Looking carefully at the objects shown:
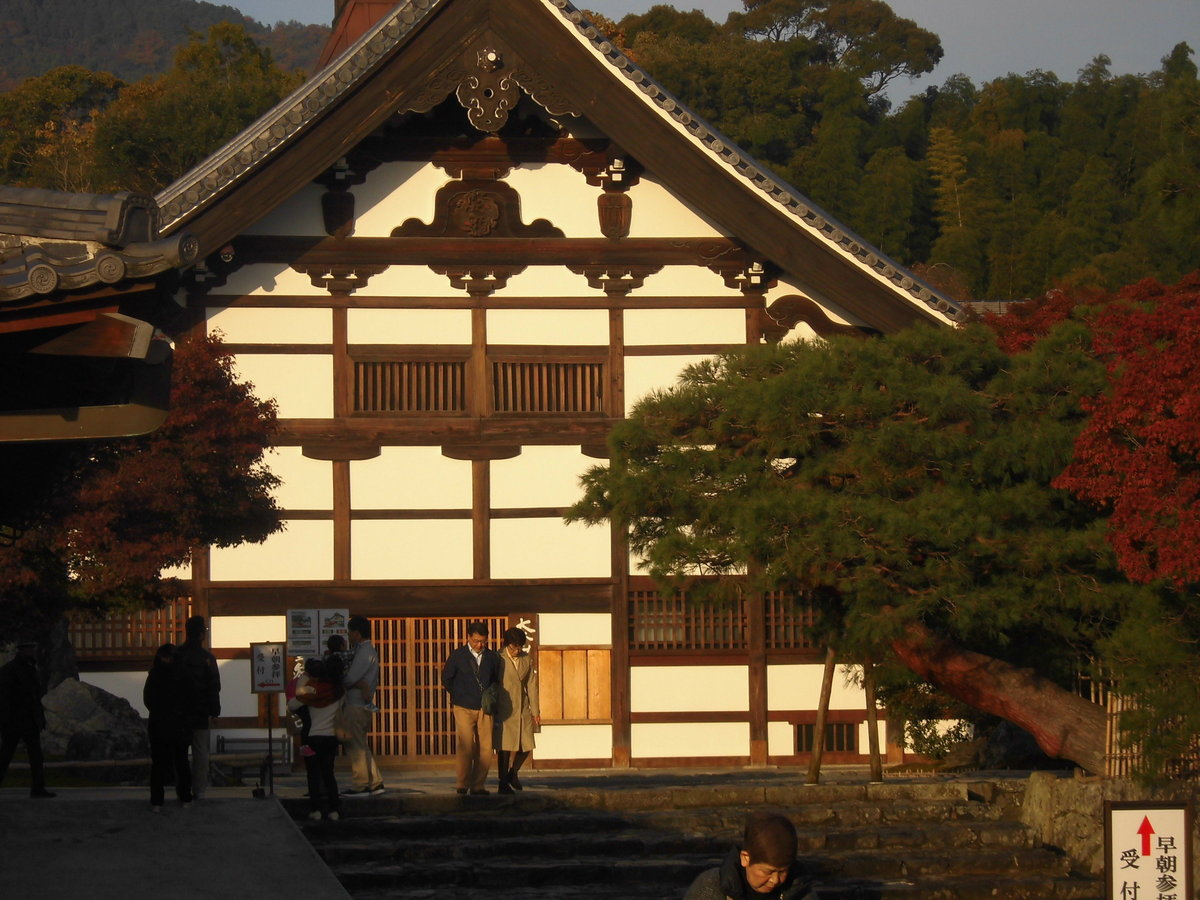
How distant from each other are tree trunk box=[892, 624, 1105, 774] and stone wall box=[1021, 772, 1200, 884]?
0.72 ft

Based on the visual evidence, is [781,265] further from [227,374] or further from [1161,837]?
[1161,837]

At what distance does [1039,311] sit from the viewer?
16.2 meters

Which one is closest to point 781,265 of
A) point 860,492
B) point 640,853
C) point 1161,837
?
point 860,492

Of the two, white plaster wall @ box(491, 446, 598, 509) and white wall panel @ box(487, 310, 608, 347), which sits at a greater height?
white wall panel @ box(487, 310, 608, 347)

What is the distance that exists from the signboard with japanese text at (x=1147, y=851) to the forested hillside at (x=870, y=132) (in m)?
33.4

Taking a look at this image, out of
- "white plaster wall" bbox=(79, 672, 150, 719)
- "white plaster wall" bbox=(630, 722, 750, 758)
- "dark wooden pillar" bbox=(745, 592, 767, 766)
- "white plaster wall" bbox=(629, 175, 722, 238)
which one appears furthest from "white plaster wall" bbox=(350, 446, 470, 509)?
"dark wooden pillar" bbox=(745, 592, 767, 766)

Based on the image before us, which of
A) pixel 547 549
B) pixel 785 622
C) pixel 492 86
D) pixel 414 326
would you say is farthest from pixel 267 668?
pixel 492 86

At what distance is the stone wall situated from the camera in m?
14.6

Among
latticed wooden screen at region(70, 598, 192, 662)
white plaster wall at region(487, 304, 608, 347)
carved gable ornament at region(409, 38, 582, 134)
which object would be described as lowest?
latticed wooden screen at region(70, 598, 192, 662)

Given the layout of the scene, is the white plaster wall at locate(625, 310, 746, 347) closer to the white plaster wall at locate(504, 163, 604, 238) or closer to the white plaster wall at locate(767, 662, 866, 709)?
the white plaster wall at locate(504, 163, 604, 238)

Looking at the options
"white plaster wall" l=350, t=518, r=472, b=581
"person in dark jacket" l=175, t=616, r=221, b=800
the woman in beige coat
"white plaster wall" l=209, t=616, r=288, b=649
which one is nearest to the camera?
"person in dark jacket" l=175, t=616, r=221, b=800

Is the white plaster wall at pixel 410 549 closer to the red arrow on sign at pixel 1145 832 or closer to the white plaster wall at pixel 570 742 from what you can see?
the white plaster wall at pixel 570 742

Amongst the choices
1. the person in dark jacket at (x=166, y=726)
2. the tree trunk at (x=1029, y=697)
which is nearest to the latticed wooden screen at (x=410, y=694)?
the person in dark jacket at (x=166, y=726)

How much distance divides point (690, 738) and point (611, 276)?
5663 mm
